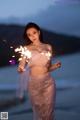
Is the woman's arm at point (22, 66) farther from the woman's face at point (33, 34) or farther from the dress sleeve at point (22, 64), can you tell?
the woman's face at point (33, 34)

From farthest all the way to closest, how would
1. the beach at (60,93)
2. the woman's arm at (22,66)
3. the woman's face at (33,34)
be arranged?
the beach at (60,93) → the woman's face at (33,34) → the woman's arm at (22,66)

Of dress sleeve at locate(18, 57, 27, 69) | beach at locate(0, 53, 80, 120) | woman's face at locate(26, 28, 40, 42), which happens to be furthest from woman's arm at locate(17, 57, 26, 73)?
beach at locate(0, 53, 80, 120)

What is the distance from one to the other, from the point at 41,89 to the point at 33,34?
365mm

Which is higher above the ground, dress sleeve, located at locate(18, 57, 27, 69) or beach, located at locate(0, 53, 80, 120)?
dress sleeve, located at locate(18, 57, 27, 69)

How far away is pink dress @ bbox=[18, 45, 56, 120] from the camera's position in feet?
7.73

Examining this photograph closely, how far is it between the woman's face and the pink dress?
93mm

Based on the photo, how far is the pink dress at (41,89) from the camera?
7.73 feet

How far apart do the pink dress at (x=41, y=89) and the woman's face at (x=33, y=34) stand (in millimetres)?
93

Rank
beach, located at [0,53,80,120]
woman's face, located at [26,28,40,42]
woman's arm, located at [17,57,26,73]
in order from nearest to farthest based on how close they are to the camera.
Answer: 1. woman's arm, located at [17,57,26,73]
2. woman's face, located at [26,28,40,42]
3. beach, located at [0,53,80,120]

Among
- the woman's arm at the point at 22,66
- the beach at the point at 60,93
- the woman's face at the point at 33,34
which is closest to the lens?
the woman's arm at the point at 22,66

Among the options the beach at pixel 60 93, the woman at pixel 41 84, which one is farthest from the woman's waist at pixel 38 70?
the beach at pixel 60 93

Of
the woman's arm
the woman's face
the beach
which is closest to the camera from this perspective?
the woman's arm

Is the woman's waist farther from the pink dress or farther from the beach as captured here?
the beach

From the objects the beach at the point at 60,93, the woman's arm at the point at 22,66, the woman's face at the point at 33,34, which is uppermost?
the woman's face at the point at 33,34
